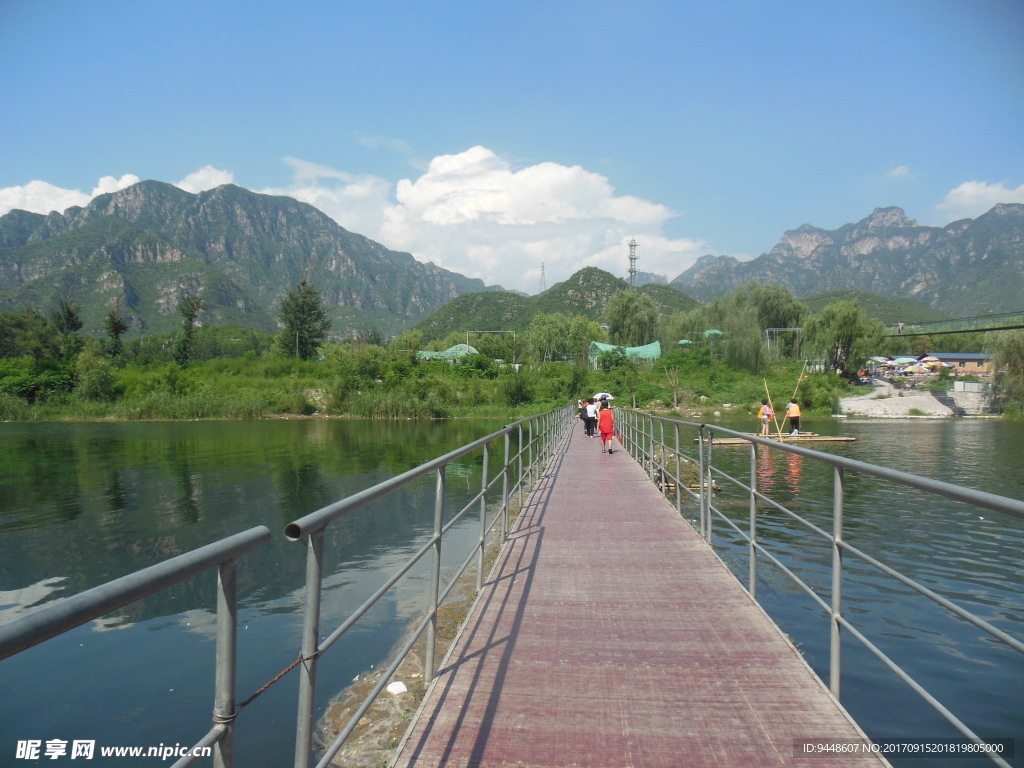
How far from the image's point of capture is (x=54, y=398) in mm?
54312

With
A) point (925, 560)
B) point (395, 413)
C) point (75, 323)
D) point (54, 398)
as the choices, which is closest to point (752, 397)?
point (395, 413)

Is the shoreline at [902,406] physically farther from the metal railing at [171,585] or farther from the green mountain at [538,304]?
the green mountain at [538,304]

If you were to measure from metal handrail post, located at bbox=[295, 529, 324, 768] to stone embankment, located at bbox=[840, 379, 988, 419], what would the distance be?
5100 centimetres

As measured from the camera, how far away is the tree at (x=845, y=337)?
174 feet

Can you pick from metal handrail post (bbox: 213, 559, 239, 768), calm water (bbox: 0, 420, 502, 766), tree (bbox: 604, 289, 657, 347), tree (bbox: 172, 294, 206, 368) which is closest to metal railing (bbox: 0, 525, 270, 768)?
metal handrail post (bbox: 213, 559, 239, 768)

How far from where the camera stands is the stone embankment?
4653 centimetres

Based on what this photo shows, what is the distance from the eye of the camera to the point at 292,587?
9.82 m

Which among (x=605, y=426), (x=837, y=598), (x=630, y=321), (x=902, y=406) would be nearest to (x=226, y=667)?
(x=837, y=598)

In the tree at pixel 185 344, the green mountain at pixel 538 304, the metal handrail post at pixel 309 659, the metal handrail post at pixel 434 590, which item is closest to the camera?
the metal handrail post at pixel 309 659

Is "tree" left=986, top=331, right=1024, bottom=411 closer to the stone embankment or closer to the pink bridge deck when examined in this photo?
the stone embankment

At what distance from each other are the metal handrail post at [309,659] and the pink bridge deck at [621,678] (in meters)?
0.81

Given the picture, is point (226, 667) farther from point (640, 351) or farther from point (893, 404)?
point (640, 351)

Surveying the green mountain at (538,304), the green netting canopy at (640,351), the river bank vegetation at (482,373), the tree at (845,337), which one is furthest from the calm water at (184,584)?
the green mountain at (538,304)

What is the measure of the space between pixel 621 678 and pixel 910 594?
6.97 m
